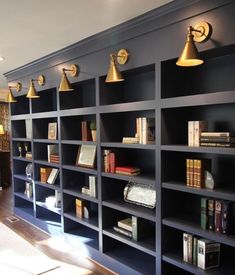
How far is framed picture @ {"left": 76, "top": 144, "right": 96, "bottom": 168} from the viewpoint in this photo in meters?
3.04

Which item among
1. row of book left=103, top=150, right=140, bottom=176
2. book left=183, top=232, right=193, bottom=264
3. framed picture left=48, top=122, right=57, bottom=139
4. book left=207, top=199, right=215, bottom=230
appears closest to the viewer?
book left=207, top=199, right=215, bottom=230

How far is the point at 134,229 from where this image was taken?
257cm

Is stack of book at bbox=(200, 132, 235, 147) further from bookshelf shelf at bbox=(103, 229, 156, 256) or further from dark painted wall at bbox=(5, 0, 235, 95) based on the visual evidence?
bookshelf shelf at bbox=(103, 229, 156, 256)

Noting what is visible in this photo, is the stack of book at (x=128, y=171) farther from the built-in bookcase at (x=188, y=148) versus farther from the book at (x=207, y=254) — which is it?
the book at (x=207, y=254)

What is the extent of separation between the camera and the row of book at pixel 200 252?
2035 millimetres

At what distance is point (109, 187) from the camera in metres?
2.86

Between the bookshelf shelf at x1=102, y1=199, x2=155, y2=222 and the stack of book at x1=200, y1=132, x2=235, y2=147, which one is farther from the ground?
the stack of book at x1=200, y1=132, x2=235, y2=147

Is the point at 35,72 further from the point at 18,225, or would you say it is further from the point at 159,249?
the point at 159,249

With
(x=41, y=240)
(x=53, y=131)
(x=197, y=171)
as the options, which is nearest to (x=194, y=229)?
(x=197, y=171)

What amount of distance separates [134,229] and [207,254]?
0.75 meters

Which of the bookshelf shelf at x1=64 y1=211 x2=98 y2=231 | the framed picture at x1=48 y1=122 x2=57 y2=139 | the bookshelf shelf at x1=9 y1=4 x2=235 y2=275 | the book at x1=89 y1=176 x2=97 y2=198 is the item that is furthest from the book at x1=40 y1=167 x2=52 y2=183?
the book at x1=89 y1=176 x2=97 y2=198

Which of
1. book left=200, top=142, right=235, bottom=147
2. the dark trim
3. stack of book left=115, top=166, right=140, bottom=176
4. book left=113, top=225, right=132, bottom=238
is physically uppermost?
the dark trim

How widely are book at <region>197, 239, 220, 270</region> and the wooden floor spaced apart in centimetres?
104

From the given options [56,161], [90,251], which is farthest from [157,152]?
[56,161]
